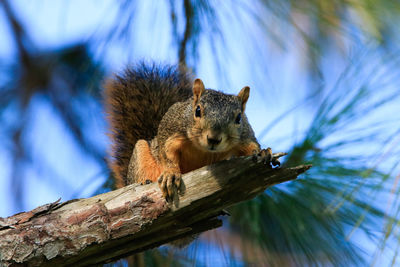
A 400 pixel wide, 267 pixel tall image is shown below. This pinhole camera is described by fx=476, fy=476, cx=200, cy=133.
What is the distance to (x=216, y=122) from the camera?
1.22 metres

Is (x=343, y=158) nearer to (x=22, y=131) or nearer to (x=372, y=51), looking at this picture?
(x=372, y=51)

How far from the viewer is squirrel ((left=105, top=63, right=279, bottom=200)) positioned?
1230mm

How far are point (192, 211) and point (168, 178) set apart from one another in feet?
0.33

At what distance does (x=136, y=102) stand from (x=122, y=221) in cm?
83

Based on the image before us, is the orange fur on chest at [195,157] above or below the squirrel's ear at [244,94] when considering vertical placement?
below

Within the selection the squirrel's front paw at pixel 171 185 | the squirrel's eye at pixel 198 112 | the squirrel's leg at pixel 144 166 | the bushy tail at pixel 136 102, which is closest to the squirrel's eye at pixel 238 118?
the squirrel's eye at pixel 198 112

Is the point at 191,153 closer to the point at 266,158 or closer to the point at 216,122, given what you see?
the point at 216,122

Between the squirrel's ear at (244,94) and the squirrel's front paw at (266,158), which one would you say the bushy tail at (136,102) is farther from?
the squirrel's front paw at (266,158)

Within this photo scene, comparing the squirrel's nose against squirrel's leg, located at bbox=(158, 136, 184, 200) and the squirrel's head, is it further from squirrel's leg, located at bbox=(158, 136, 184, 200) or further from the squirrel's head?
squirrel's leg, located at bbox=(158, 136, 184, 200)

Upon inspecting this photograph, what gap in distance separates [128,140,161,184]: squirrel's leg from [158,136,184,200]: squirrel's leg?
0.14 metres

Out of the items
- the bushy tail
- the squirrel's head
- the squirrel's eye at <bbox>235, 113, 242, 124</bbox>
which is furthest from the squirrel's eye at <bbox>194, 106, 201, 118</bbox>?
the bushy tail

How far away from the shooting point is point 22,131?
7.26ft

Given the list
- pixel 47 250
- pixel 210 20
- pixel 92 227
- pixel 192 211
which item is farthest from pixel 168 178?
pixel 210 20

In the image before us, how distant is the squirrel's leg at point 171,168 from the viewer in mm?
1162
